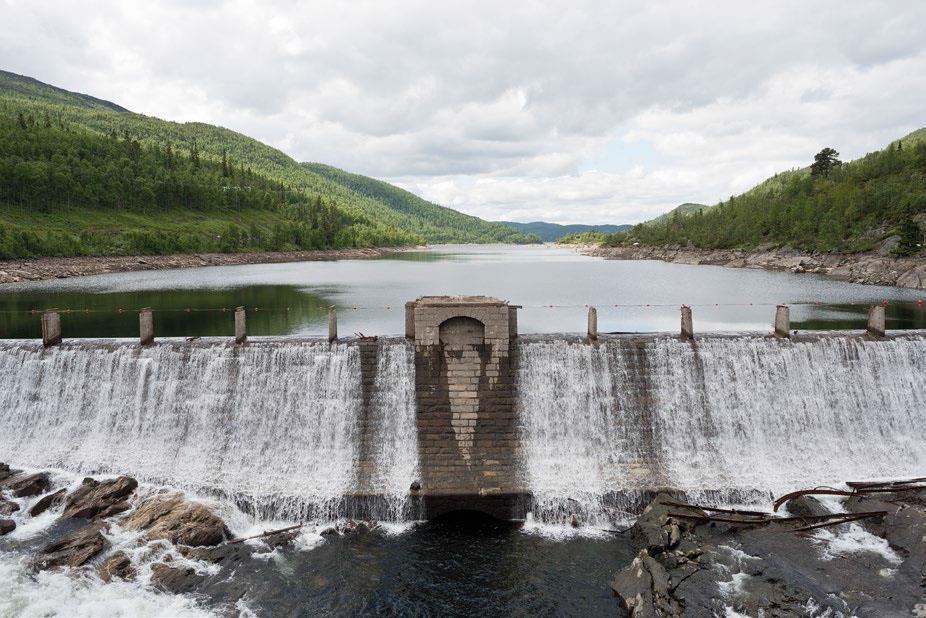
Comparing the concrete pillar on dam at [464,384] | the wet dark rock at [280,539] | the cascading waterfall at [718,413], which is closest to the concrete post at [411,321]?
the concrete pillar on dam at [464,384]

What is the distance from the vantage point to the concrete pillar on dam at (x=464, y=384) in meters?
24.8

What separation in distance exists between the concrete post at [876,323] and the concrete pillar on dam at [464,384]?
17903mm

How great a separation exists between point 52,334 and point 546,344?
24.7 m

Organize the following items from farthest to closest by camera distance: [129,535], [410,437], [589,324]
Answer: [589,324] → [410,437] → [129,535]

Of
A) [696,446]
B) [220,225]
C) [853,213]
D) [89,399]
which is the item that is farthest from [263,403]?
[220,225]

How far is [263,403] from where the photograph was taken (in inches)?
1032

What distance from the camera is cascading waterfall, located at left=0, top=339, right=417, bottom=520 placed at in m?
24.7

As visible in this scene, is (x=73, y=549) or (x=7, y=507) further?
(x=7, y=507)

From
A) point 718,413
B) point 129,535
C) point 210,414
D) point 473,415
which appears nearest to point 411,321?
point 473,415

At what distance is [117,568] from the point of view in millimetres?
19156

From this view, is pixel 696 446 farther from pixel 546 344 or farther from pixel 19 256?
pixel 19 256

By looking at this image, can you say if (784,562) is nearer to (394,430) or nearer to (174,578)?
(394,430)

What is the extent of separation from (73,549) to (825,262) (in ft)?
364

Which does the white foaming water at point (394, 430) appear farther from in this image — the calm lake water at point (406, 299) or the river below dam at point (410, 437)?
the calm lake water at point (406, 299)
